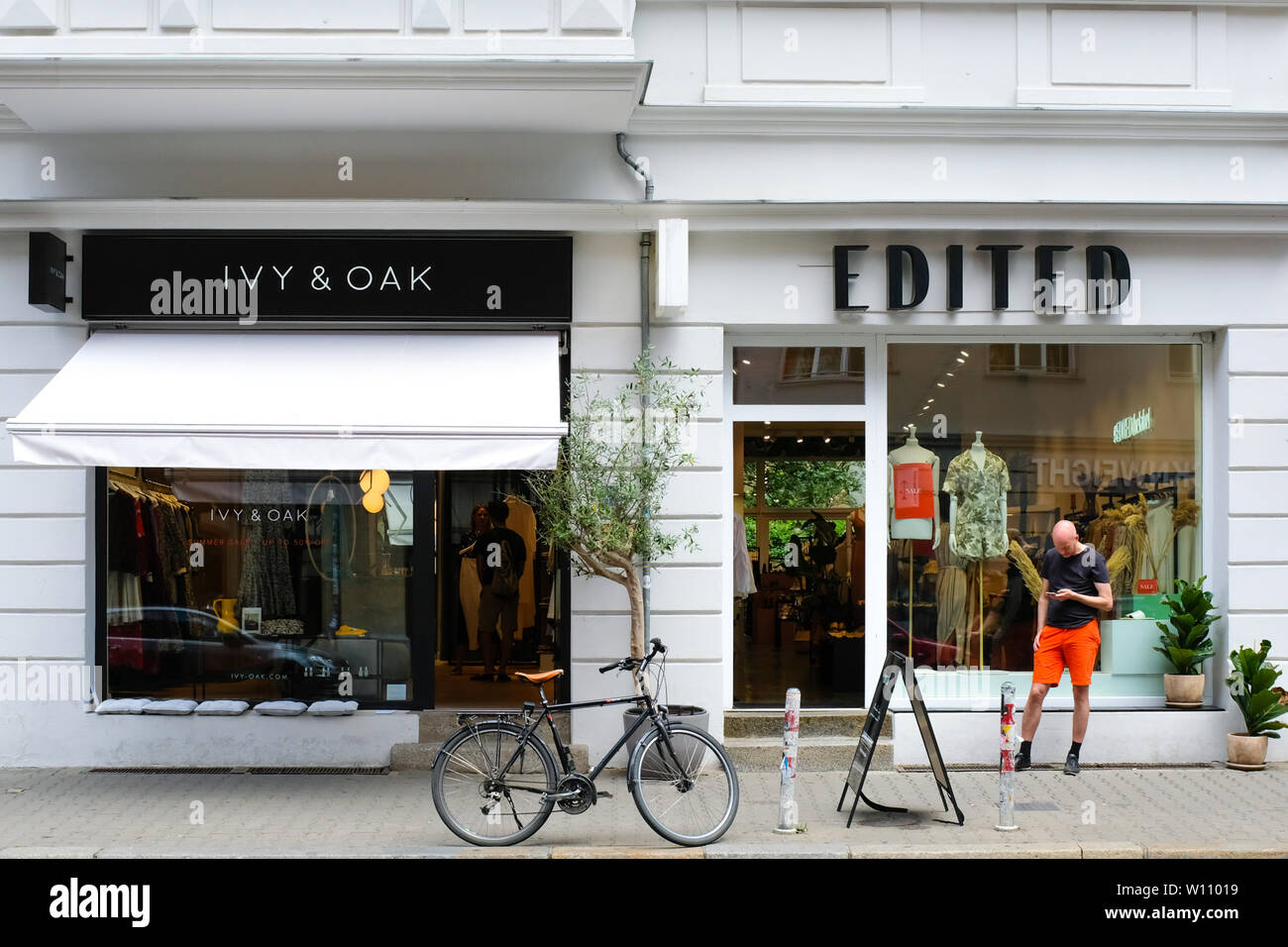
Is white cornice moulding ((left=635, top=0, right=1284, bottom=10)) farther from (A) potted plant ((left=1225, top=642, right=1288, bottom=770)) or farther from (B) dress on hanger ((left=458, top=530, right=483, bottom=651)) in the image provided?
(B) dress on hanger ((left=458, top=530, right=483, bottom=651))

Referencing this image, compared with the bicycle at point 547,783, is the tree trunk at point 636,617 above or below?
above

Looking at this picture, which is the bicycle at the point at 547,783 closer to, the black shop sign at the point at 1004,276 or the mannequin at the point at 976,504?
the mannequin at the point at 976,504

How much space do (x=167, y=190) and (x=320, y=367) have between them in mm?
1900

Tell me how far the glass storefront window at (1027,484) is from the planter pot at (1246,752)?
0.99 m

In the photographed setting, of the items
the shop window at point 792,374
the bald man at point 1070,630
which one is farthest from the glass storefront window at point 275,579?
Result: the bald man at point 1070,630

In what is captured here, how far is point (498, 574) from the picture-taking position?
1159cm

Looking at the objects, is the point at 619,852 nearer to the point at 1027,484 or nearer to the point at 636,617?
the point at 636,617

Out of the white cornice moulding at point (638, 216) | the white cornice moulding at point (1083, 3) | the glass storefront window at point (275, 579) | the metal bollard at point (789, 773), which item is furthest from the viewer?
the glass storefront window at point (275, 579)

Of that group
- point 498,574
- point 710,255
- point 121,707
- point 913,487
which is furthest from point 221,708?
point 913,487

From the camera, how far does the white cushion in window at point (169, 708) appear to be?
9.00m

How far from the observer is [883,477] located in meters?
9.57
